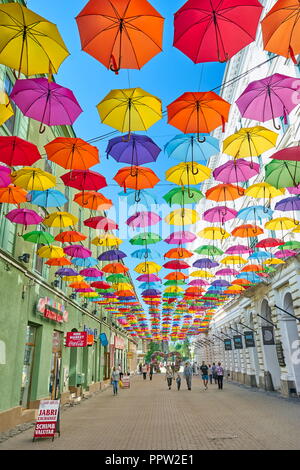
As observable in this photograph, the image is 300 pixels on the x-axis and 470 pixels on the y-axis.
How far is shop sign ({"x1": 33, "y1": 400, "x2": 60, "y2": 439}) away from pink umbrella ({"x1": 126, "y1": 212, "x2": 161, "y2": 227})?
267 inches

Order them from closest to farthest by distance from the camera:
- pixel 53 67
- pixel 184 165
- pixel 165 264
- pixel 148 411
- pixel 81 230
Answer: pixel 53 67
pixel 184 165
pixel 148 411
pixel 165 264
pixel 81 230

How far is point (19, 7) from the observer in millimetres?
5836

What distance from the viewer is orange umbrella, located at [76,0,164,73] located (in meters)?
5.74

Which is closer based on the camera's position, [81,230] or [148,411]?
[148,411]

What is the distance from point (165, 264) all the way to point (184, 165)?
28.1ft

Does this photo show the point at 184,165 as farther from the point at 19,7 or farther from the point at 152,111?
the point at 19,7

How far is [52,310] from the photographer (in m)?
17.3

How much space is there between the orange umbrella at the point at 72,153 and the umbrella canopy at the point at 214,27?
369 cm

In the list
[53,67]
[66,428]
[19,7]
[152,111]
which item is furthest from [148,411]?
[19,7]

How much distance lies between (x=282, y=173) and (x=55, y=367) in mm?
15652

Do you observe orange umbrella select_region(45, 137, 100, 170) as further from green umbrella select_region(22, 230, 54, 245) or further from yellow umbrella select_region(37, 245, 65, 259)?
yellow umbrella select_region(37, 245, 65, 259)

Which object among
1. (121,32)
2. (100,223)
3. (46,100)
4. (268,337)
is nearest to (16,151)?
(46,100)

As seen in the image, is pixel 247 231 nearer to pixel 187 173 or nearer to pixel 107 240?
pixel 187 173

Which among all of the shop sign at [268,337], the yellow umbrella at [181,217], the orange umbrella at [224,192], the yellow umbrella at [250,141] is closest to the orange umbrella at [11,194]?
the yellow umbrella at [181,217]
